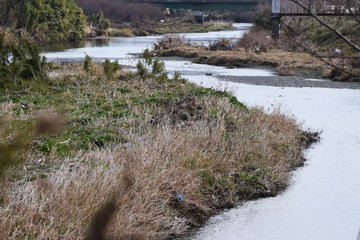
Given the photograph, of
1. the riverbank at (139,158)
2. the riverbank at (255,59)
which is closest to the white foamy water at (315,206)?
Result: the riverbank at (139,158)

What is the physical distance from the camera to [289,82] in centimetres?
2836

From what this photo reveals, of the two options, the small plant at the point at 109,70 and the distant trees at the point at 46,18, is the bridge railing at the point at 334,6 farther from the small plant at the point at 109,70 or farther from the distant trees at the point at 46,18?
the distant trees at the point at 46,18

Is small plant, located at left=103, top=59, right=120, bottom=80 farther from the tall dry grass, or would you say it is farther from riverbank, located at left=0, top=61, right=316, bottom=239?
the tall dry grass

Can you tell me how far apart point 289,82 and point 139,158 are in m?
20.4

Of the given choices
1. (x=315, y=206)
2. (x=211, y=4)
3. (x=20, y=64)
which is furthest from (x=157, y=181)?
(x=211, y=4)

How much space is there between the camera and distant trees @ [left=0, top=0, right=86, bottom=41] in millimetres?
53181

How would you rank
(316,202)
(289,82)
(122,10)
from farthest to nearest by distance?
(122,10) < (289,82) < (316,202)

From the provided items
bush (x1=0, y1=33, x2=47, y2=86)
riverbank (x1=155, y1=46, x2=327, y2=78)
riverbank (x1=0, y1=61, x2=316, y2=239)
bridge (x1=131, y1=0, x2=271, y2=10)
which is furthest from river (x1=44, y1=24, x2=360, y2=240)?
bridge (x1=131, y1=0, x2=271, y2=10)

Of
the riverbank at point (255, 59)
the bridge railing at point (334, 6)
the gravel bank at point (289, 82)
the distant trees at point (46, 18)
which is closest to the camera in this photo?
the bridge railing at point (334, 6)

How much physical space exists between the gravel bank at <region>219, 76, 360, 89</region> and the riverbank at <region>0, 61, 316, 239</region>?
39.2 ft

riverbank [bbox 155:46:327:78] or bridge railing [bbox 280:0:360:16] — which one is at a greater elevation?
bridge railing [bbox 280:0:360:16]

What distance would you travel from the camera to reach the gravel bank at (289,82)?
27.2 metres

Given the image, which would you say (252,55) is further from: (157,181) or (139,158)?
(157,181)

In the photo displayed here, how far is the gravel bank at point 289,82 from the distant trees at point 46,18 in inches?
1017
